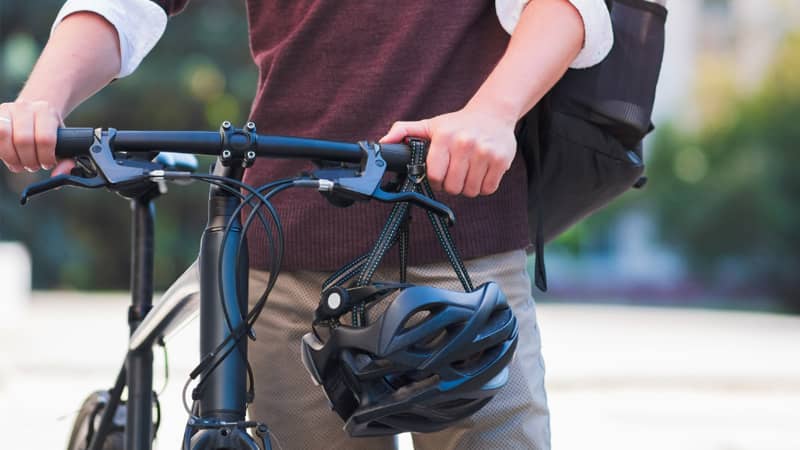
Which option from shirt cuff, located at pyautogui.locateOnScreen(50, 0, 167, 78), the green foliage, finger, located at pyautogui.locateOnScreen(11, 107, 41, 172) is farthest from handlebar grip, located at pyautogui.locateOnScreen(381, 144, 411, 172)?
the green foliage

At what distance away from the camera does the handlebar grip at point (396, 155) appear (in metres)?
1.59

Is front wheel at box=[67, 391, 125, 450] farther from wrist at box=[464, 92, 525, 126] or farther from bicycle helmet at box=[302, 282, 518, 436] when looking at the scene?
wrist at box=[464, 92, 525, 126]

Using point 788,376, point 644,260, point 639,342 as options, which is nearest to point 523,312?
point 788,376

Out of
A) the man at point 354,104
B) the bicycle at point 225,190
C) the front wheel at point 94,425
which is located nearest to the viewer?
the bicycle at point 225,190

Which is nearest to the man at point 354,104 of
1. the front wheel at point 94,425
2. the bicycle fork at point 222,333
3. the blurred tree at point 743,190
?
the bicycle fork at point 222,333

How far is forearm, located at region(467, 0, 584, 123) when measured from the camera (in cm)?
171

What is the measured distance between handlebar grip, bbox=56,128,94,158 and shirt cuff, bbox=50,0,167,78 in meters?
0.42

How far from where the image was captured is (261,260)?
2.11 metres

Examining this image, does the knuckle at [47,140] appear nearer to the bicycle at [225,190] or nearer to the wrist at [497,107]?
the bicycle at [225,190]

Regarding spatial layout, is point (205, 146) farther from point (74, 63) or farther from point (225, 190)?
point (74, 63)

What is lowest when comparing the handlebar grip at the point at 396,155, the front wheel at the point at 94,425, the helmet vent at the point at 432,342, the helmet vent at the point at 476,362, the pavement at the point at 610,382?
the pavement at the point at 610,382

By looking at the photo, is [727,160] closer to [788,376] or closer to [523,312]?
[788,376]

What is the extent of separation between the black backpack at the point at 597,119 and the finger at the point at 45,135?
0.86 meters

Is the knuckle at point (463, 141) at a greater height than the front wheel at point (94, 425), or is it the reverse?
the knuckle at point (463, 141)
